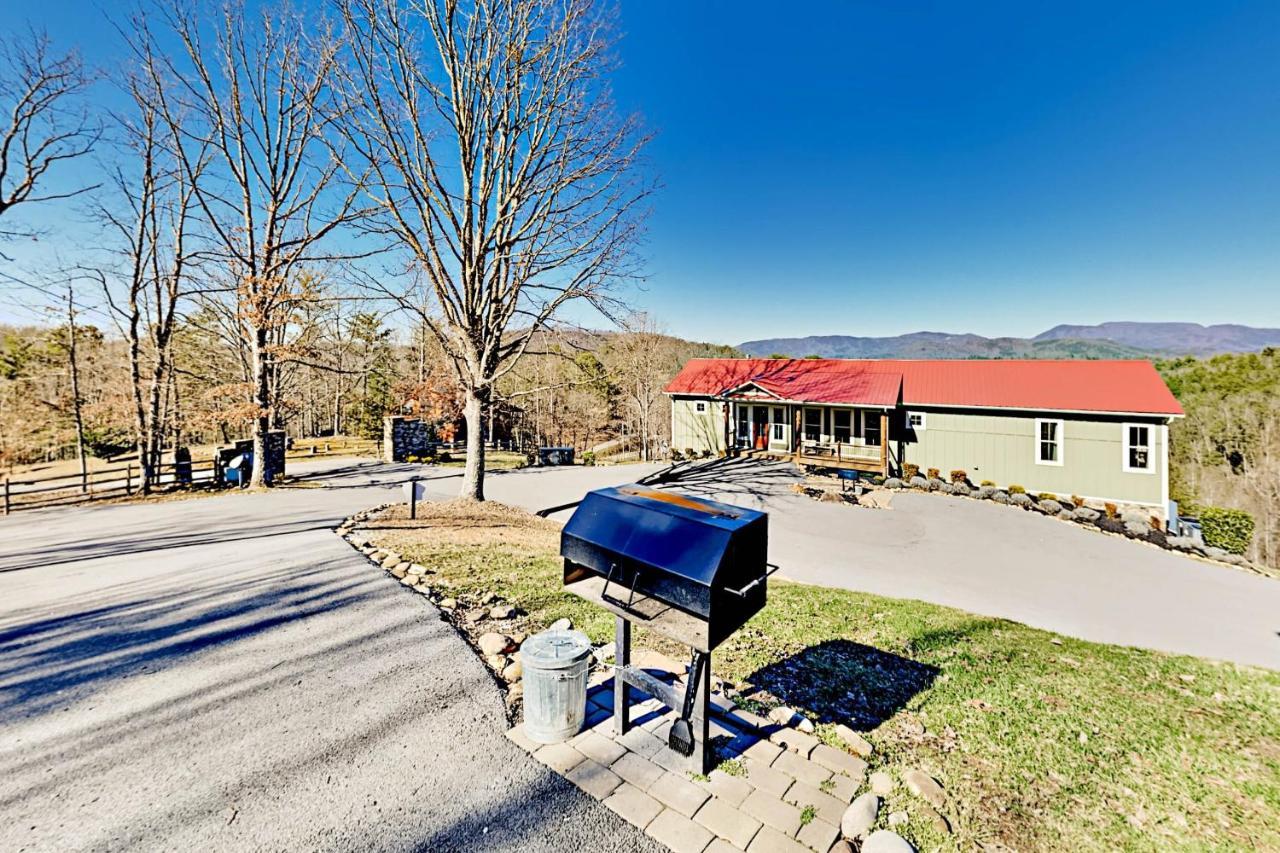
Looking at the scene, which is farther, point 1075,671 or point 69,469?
point 69,469

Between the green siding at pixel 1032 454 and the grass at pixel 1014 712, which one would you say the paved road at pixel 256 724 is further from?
the green siding at pixel 1032 454

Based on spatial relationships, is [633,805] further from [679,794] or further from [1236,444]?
[1236,444]

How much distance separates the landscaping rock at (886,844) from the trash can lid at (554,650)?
72.6 inches

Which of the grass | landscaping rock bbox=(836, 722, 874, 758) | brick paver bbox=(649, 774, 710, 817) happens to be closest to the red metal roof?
the grass

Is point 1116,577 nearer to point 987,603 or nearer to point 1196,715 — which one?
point 987,603

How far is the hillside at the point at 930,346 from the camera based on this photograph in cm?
4066

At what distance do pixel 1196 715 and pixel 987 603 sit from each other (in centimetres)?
357

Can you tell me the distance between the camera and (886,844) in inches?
98.9

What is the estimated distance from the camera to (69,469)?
22.3 meters

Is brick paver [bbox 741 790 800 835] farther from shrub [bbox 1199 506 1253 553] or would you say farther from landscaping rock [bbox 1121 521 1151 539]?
shrub [bbox 1199 506 1253 553]

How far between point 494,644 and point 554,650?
1.51m

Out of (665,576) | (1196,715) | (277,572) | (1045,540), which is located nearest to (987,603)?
(1196,715)

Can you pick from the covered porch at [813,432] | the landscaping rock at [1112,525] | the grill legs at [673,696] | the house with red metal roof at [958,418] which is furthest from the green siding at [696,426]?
the grill legs at [673,696]

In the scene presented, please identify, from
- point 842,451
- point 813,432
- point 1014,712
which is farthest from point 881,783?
point 813,432
